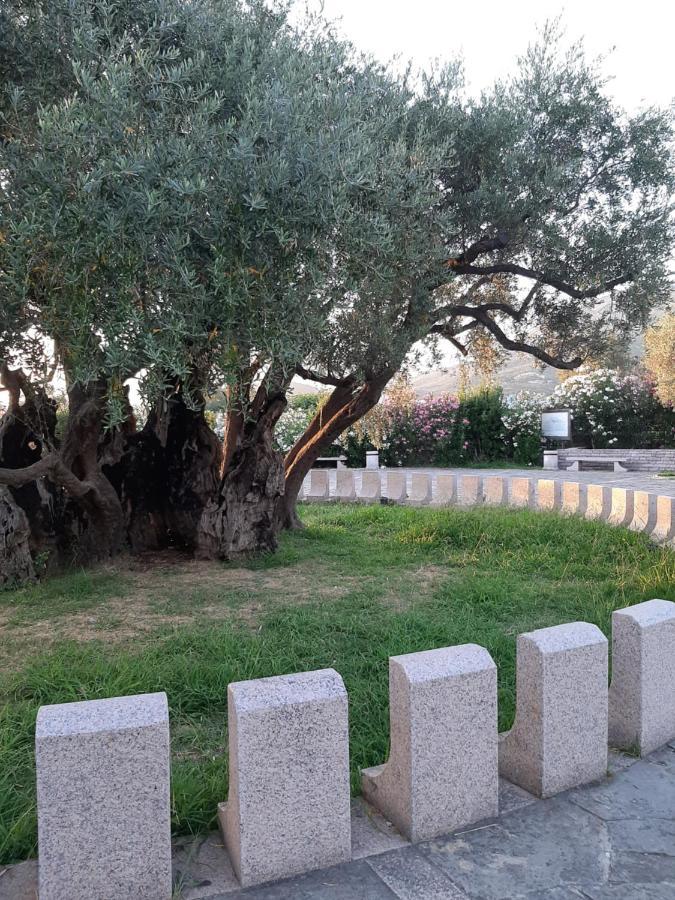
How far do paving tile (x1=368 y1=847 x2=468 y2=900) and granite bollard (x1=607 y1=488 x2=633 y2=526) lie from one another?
22.7 feet

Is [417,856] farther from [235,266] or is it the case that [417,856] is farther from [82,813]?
[235,266]

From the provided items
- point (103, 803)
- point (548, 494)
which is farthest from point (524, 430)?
point (103, 803)

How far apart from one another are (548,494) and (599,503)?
105 centimetres

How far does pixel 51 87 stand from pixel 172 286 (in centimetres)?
197

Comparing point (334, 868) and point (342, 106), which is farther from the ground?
point (342, 106)

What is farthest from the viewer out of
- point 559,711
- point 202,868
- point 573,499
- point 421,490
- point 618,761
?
point 421,490

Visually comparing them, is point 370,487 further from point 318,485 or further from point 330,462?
point 330,462

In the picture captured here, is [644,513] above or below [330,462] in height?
below

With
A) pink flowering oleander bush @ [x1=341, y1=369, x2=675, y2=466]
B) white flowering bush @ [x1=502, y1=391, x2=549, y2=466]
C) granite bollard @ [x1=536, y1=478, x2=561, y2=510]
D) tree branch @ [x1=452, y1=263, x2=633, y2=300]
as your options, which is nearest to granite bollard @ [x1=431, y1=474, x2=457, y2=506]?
granite bollard @ [x1=536, y1=478, x2=561, y2=510]

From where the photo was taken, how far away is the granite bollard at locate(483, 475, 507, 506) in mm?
10730

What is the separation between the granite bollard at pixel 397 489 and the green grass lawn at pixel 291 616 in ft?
10.9

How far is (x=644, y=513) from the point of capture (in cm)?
815

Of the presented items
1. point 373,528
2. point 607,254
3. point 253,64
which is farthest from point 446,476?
point 253,64

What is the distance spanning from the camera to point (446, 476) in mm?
11594
